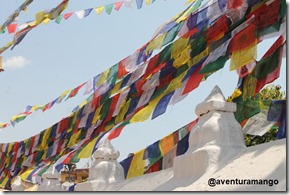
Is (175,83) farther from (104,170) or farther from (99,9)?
(99,9)

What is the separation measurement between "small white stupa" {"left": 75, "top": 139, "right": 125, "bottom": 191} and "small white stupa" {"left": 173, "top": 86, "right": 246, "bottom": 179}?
2.69 meters

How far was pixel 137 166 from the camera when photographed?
27.8ft

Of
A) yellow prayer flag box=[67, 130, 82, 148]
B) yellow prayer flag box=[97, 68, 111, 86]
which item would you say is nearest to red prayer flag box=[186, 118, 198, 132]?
yellow prayer flag box=[97, 68, 111, 86]

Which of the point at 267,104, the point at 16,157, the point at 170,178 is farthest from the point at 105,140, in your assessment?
the point at 16,157

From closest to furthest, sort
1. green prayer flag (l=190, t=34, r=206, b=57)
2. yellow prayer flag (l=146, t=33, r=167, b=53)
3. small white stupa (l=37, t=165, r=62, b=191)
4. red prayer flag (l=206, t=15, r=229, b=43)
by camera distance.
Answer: red prayer flag (l=206, t=15, r=229, b=43) → green prayer flag (l=190, t=34, r=206, b=57) → yellow prayer flag (l=146, t=33, r=167, b=53) → small white stupa (l=37, t=165, r=62, b=191)

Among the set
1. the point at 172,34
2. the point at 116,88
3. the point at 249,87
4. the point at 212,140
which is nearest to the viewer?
the point at 212,140

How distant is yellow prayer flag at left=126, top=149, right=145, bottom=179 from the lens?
27.6 feet

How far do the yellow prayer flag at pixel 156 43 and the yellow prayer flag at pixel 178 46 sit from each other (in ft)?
1.30

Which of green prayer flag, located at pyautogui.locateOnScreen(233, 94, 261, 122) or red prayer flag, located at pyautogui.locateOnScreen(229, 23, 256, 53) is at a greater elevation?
red prayer flag, located at pyautogui.locateOnScreen(229, 23, 256, 53)

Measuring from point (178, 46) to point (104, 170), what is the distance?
2834 millimetres

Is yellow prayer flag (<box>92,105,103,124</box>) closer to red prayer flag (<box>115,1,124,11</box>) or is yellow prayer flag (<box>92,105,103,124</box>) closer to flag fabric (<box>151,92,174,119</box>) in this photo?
red prayer flag (<box>115,1,124,11</box>)

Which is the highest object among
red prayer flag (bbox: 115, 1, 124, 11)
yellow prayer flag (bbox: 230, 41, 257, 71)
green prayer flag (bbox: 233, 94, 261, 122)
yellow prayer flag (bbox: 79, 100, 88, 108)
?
red prayer flag (bbox: 115, 1, 124, 11)

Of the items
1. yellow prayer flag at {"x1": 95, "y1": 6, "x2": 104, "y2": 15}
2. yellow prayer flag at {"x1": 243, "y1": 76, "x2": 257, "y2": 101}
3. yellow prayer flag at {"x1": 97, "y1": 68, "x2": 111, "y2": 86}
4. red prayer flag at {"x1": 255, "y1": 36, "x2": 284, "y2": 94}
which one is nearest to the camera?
red prayer flag at {"x1": 255, "y1": 36, "x2": 284, "y2": 94}

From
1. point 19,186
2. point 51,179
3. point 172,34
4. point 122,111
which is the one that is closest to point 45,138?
point 19,186
